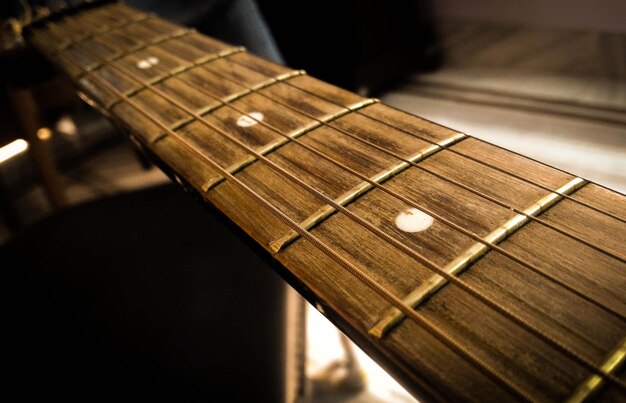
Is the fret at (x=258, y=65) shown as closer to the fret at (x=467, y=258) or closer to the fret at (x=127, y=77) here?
the fret at (x=127, y=77)

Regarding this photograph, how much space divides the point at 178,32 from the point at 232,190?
0.79 metres

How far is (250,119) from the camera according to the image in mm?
805

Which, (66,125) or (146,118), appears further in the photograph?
(66,125)

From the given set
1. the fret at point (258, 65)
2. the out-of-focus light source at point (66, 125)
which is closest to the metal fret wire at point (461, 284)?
the fret at point (258, 65)

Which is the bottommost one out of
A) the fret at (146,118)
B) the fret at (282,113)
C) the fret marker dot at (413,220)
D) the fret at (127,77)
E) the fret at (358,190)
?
the fret marker dot at (413,220)

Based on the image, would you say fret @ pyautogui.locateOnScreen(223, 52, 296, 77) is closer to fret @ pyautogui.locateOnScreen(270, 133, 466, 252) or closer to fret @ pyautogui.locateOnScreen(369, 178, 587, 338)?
fret @ pyautogui.locateOnScreen(270, 133, 466, 252)

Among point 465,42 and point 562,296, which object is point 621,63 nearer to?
point 465,42

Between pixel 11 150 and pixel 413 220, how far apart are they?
2.68 meters

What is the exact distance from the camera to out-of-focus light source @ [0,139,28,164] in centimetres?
249

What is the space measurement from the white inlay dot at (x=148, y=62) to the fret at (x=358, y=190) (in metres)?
0.69

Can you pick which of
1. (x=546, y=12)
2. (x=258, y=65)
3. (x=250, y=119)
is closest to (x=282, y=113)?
(x=250, y=119)

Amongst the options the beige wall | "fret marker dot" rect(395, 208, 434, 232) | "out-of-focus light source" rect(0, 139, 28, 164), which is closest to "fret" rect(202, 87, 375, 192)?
"fret marker dot" rect(395, 208, 434, 232)

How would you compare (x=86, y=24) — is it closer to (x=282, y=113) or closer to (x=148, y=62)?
(x=148, y=62)

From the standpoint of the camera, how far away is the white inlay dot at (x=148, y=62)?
108 centimetres
